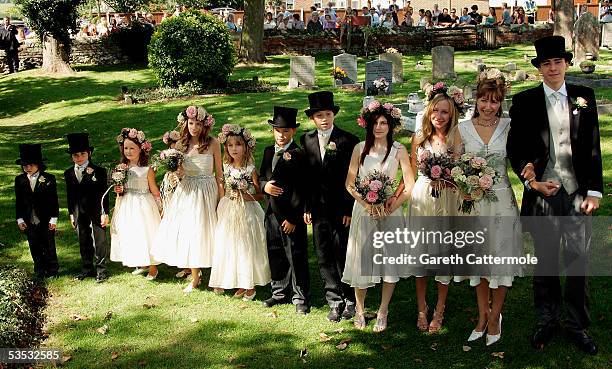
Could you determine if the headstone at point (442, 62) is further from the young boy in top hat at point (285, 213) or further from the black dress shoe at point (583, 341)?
the black dress shoe at point (583, 341)

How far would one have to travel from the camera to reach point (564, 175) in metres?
6.50

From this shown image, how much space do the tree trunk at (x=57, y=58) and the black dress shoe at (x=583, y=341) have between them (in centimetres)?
2702

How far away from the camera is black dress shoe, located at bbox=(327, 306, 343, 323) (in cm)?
763

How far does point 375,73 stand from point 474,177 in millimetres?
13390

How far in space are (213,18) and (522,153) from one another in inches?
705

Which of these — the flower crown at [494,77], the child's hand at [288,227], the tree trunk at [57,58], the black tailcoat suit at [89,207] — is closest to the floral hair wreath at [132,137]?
the black tailcoat suit at [89,207]

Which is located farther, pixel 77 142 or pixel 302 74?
pixel 302 74

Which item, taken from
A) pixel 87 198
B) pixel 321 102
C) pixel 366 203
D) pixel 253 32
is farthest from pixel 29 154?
pixel 253 32

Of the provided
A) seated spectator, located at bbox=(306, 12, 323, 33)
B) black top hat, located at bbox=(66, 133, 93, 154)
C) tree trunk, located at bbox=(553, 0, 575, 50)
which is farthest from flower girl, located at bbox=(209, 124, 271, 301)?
seated spectator, located at bbox=(306, 12, 323, 33)

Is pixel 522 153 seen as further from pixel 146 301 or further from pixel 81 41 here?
pixel 81 41

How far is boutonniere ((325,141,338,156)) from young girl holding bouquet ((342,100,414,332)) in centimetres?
22

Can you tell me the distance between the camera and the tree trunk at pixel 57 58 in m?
30.0

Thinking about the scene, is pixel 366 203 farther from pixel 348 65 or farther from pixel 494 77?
pixel 348 65

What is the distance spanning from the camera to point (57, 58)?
98.9ft
